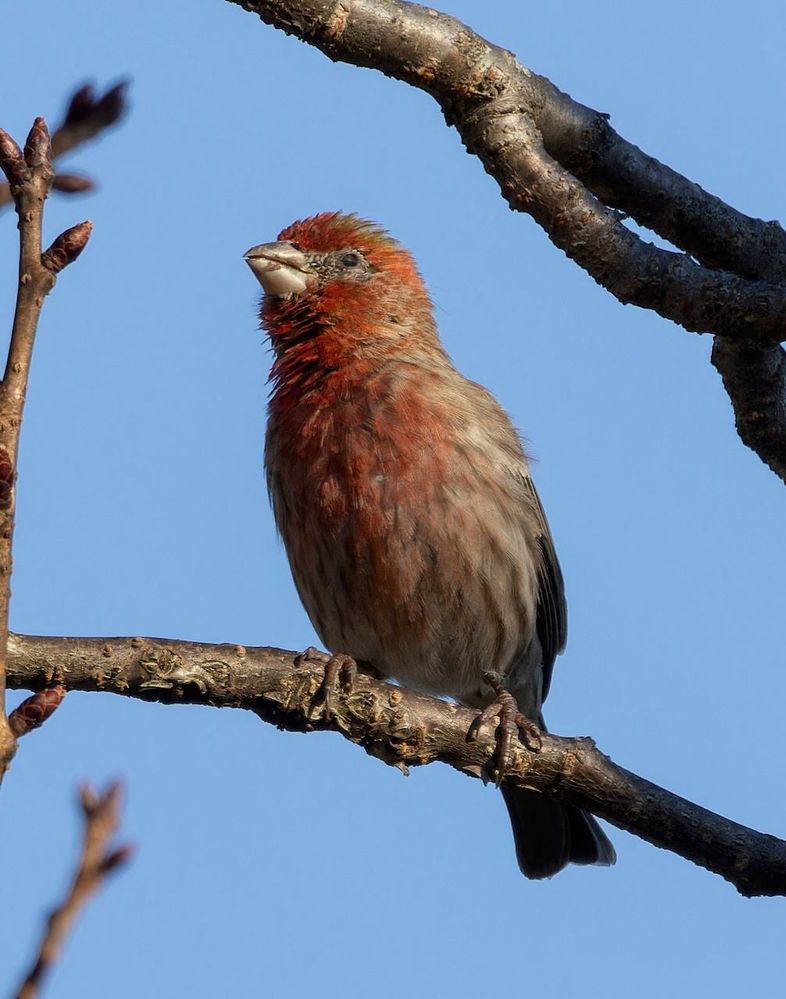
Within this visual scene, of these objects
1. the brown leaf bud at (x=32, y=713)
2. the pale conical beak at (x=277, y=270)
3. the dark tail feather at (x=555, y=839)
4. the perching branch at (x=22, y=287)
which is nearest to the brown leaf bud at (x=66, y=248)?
the perching branch at (x=22, y=287)

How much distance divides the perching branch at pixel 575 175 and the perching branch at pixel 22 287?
271cm

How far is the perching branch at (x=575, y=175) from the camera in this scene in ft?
17.3

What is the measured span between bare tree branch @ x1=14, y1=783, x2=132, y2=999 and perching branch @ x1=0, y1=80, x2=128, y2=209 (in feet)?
3.35

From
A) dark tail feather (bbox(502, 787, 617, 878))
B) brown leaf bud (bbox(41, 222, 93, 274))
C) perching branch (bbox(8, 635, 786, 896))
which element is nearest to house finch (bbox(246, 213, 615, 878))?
dark tail feather (bbox(502, 787, 617, 878))

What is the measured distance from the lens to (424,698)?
5.22 m

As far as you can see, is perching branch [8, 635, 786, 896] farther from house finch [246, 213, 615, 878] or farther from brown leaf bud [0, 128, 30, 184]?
brown leaf bud [0, 128, 30, 184]

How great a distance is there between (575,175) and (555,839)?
372 cm

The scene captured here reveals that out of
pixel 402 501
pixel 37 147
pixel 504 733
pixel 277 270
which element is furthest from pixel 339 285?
pixel 37 147

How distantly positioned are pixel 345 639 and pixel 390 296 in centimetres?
191

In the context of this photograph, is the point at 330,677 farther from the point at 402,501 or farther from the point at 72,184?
the point at 72,184

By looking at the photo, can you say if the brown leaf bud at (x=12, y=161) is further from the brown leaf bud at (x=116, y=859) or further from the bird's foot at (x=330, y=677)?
the bird's foot at (x=330, y=677)

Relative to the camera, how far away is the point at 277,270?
24.7 ft

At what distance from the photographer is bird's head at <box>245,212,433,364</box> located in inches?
291

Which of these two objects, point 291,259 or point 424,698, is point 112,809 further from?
point 291,259
